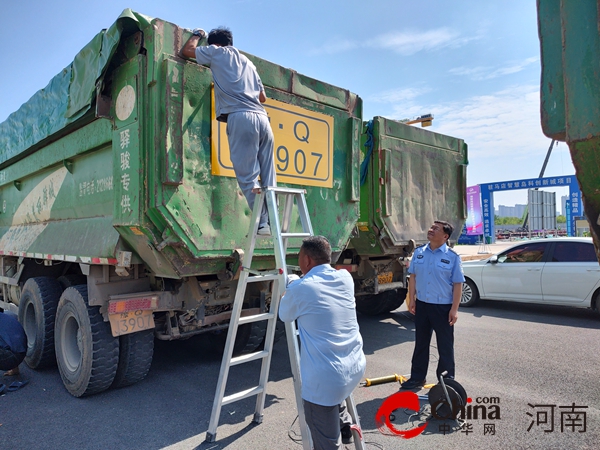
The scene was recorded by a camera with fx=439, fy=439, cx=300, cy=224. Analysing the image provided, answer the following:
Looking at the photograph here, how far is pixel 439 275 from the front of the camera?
4.09 metres

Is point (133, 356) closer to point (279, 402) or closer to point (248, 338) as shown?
point (248, 338)

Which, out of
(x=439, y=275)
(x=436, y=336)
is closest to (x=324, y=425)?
(x=436, y=336)

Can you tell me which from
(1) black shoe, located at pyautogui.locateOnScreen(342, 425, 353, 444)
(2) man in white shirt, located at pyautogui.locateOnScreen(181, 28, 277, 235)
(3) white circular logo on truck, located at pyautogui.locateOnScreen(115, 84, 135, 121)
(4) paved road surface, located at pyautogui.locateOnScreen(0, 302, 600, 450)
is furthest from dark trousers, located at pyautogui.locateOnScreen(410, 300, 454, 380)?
(3) white circular logo on truck, located at pyautogui.locateOnScreen(115, 84, 135, 121)

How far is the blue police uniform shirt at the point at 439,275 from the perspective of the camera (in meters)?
4.06

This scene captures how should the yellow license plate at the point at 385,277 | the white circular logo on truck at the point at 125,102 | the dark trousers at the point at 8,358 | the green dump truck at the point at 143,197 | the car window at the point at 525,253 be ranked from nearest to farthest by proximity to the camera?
the green dump truck at the point at 143,197, the white circular logo on truck at the point at 125,102, the dark trousers at the point at 8,358, the yellow license plate at the point at 385,277, the car window at the point at 525,253

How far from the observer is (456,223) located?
760 centimetres

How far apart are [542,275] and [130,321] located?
7.06m

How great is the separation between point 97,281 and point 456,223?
582cm

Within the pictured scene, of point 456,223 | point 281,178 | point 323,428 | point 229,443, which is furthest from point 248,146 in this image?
point 456,223

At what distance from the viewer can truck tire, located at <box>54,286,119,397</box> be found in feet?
13.2

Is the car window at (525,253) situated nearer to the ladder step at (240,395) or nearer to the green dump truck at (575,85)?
the ladder step at (240,395)

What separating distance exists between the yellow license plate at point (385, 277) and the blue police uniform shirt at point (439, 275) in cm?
231

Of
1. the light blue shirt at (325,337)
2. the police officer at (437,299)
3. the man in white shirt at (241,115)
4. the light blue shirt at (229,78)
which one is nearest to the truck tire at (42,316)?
the man in white shirt at (241,115)

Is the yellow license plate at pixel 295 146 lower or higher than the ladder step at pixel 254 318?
higher
